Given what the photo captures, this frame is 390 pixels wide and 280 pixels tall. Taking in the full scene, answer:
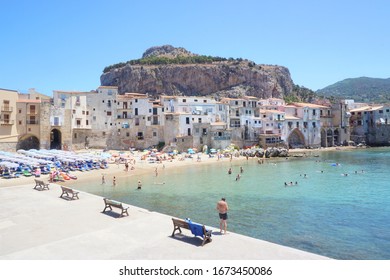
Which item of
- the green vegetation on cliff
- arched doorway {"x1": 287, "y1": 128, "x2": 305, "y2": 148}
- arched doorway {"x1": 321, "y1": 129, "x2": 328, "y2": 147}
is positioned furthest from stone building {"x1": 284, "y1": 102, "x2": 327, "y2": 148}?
the green vegetation on cliff

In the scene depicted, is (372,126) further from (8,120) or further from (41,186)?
(41,186)

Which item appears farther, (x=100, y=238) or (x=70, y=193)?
(x=70, y=193)

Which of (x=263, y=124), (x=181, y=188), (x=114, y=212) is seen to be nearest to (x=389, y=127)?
(x=263, y=124)

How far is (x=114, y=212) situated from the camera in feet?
47.5

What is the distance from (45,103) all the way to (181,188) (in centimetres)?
3630

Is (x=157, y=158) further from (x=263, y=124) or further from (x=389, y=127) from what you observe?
(x=389, y=127)

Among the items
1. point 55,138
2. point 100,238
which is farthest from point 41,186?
point 55,138

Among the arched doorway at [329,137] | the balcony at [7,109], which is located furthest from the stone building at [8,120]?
the arched doorway at [329,137]

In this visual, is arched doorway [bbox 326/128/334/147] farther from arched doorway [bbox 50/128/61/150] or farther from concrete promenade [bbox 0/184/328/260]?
concrete promenade [bbox 0/184/328/260]

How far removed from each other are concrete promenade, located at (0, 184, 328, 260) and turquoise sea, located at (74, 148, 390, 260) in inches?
160

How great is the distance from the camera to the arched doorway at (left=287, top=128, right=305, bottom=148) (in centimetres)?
7365

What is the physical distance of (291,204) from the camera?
21.1 meters

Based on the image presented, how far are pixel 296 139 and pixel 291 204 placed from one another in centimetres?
5752

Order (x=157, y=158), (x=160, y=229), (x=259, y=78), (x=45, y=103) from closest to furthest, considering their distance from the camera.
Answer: (x=160, y=229) < (x=157, y=158) < (x=45, y=103) < (x=259, y=78)
